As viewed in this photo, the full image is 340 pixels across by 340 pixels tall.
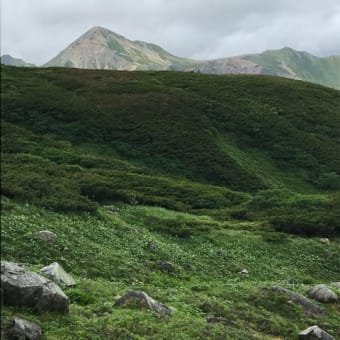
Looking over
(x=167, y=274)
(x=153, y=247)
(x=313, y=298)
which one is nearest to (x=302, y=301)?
(x=313, y=298)

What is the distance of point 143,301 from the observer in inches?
619

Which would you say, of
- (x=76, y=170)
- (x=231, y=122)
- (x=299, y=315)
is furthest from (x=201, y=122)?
(x=299, y=315)

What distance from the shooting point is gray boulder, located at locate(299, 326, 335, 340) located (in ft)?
55.7

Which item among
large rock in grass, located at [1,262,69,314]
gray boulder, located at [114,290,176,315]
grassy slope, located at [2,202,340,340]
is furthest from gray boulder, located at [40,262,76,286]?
large rock in grass, located at [1,262,69,314]

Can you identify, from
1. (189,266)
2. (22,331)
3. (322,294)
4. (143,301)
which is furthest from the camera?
(189,266)

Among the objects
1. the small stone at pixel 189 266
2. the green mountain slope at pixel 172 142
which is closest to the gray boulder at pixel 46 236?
the green mountain slope at pixel 172 142

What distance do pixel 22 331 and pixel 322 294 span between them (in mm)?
14351

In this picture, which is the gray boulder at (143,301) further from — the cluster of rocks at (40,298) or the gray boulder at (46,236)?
the gray boulder at (46,236)

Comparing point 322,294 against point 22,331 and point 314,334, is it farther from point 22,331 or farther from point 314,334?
point 22,331

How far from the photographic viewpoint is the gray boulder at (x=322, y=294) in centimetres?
2119

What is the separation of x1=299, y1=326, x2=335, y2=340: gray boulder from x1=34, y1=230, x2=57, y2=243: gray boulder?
444 inches

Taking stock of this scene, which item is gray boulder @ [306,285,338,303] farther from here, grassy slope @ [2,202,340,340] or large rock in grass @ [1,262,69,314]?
large rock in grass @ [1,262,69,314]

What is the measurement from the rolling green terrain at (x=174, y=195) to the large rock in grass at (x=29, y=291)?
12.3 inches

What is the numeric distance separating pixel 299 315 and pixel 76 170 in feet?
86.0
